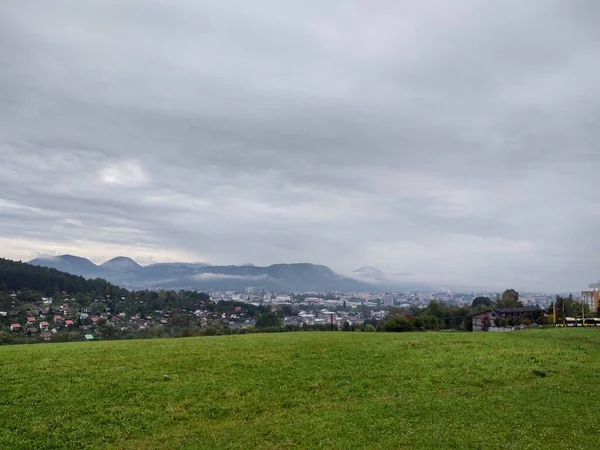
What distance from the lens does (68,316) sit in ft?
302

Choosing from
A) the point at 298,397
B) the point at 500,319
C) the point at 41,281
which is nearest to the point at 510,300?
the point at 500,319

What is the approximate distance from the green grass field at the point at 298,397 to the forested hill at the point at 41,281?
105 metres

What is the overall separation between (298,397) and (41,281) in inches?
4809

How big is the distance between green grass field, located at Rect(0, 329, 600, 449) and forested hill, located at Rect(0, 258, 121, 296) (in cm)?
10502

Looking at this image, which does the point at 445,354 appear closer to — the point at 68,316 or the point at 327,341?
the point at 327,341

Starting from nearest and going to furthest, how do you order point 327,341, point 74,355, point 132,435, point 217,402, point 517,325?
point 132,435
point 217,402
point 74,355
point 327,341
point 517,325

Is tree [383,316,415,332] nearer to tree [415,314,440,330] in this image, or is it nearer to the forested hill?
tree [415,314,440,330]

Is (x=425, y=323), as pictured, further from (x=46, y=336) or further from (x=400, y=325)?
(x=46, y=336)

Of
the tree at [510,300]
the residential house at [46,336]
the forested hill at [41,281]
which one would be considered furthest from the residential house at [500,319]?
the forested hill at [41,281]

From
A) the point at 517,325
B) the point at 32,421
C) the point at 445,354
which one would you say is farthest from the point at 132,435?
the point at 517,325

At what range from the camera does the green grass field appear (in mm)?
12414

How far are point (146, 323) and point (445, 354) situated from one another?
87.0 meters

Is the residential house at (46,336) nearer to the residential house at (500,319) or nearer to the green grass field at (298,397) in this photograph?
the green grass field at (298,397)

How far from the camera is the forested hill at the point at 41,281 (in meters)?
110
